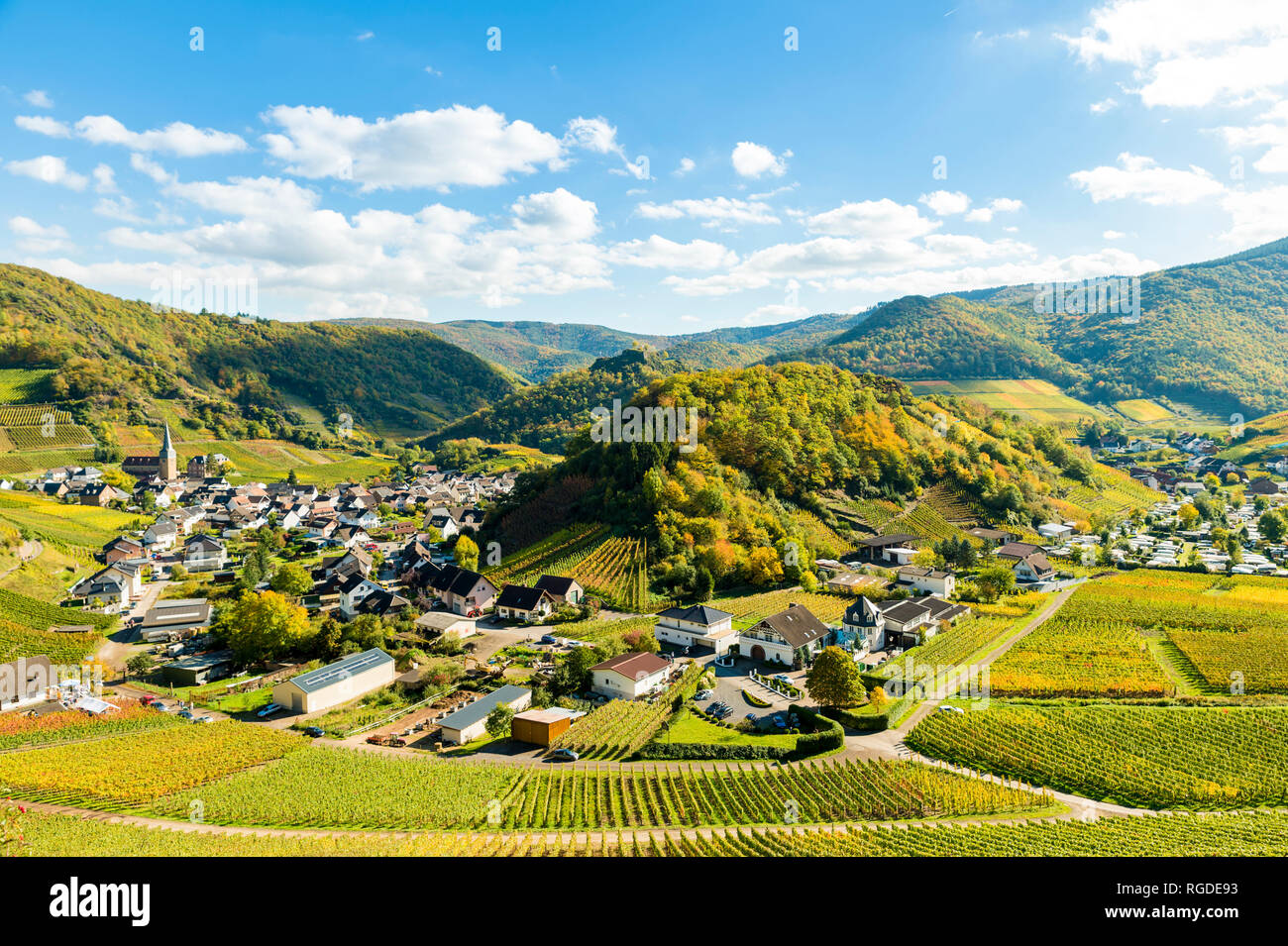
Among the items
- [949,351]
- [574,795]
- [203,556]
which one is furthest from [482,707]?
[949,351]

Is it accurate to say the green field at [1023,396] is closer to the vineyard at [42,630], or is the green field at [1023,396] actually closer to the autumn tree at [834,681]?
the autumn tree at [834,681]

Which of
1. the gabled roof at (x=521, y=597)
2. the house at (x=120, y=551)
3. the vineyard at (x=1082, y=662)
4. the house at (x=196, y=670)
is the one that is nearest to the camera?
the vineyard at (x=1082, y=662)

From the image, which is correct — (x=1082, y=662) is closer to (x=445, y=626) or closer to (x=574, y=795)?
(x=574, y=795)

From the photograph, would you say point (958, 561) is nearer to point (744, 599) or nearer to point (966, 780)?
point (744, 599)

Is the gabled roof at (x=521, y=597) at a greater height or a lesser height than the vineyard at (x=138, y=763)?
greater

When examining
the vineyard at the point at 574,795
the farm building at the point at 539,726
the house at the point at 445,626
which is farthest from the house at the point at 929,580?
the house at the point at 445,626

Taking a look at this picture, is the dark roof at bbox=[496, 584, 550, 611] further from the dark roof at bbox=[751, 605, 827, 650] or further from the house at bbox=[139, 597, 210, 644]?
the house at bbox=[139, 597, 210, 644]

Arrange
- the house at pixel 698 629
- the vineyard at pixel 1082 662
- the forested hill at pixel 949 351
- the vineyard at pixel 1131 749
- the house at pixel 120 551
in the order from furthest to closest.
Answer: the forested hill at pixel 949 351 → the house at pixel 120 551 → the house at pixel 698 629 → the vineyard at pixel 1082 662 → the vineyard at pixel 1131 749
